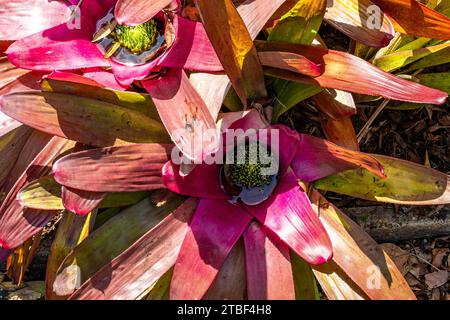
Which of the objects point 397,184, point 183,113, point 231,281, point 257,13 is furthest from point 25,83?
point 397,184

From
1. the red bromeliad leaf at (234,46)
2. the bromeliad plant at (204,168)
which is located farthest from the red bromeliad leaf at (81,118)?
the red bromeliad leaf at (234,46)

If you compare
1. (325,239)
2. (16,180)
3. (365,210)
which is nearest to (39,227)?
(16,180)

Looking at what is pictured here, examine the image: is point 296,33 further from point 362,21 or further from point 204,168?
point 204,168

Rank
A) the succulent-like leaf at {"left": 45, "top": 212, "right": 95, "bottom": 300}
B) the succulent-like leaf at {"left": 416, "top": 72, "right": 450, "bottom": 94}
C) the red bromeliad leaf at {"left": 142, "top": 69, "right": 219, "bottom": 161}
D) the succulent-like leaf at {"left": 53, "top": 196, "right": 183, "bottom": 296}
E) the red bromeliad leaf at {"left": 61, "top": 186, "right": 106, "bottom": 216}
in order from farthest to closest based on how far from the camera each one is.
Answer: the succulent-like leaf at {"left": 416, "top": 72, "right": 450, "bottom": 94} < the succulent-like leaf at {"left": 45, "top": 212, "right": 95, "bottom": 300} < the succulent-like leaf at {"left": 53, "top": 196, "right": 183, "bottom": 296} < the red bromeliad leaf at {"left": 61, "top": 186, "right": 106, "bottom": 216} < the red bromeliad leaf at {"left": 142, "top": 69, "right": 219, "bottom": 161}

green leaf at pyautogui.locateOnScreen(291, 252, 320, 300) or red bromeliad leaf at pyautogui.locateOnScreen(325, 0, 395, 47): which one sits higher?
red bromeliad leaf at pyautogui.locateOnScreen(325, 0, 395, 47)

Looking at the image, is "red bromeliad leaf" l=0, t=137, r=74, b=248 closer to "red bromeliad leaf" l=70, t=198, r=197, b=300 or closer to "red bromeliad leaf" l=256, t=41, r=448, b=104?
"red bromeliad leaf" l=70, t=198, r=197, b=300

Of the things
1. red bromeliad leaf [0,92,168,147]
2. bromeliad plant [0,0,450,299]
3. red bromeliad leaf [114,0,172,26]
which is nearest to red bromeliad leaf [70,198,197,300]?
bromeliad plant [0,0,450,299]

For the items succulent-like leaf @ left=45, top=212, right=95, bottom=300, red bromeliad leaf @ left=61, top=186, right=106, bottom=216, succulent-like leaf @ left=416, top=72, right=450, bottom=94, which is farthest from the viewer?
succulent-like leaf @ left=416, top=72, right=450, bottom=94

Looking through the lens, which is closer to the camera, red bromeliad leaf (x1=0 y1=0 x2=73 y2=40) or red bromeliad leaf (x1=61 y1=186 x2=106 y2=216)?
red bromeliad leaf (x1=61 y1=186 x2=106 y2=216)
